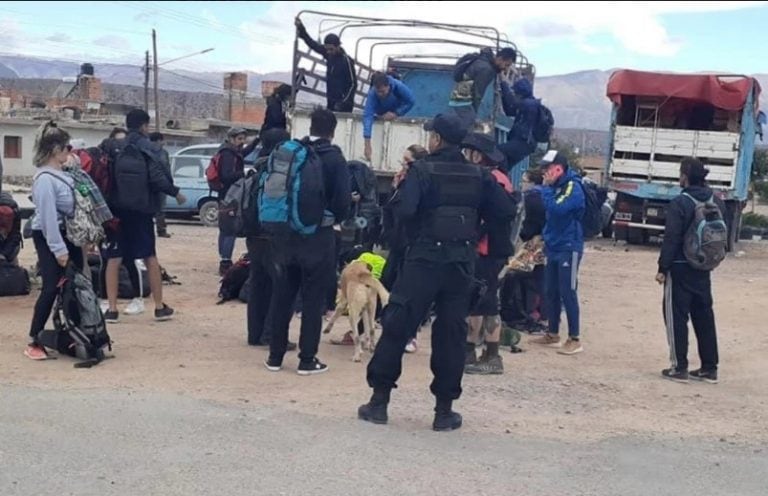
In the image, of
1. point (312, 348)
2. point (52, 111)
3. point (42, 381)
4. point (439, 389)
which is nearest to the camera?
point (439, 389)

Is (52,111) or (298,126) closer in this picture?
(298,126)

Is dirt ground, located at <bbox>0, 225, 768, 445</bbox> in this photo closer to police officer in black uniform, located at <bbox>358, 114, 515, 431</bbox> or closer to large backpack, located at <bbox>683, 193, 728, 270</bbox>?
police officer in black uniform, located at <bbox>358, 114, 515, 431</bbox>

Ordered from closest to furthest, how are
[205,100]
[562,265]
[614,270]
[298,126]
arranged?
[562,265]
[298,126]
[614,270]
[205,100]

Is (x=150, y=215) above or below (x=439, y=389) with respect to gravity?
above

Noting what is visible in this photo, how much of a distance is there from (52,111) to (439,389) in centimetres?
4073

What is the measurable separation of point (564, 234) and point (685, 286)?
127 cm

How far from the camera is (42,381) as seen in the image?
22.8 feet

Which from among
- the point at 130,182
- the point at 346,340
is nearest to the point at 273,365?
the point at 346,340

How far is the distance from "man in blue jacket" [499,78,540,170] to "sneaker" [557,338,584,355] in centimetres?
253

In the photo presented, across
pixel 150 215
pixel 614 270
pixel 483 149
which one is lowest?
pixel 614 270

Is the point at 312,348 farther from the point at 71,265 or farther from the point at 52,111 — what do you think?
the point at 52,111

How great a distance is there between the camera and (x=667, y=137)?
20.0m

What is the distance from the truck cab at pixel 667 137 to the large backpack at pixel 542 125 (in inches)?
359

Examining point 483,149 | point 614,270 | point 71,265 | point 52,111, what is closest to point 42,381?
point 71,265
